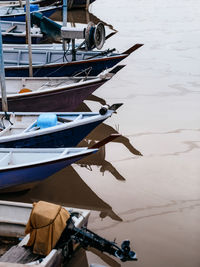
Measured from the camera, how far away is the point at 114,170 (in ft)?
33.4

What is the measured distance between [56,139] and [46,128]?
41 cm

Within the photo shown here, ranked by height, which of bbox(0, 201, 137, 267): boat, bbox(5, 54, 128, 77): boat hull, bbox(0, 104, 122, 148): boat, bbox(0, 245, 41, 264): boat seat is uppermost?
bbox(5, 54, 128, 77): boat hull

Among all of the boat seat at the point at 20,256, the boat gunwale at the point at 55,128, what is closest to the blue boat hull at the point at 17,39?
the boat gunwale at the point at 55,128

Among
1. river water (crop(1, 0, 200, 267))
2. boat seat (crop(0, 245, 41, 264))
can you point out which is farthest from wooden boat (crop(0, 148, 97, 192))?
boat seat (crop(0, 245, 41, 264))

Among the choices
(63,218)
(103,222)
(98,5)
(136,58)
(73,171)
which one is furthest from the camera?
(98,5)

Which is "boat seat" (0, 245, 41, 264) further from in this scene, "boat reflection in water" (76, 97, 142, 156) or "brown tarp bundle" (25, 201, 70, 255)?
"boat reflection in water" (76, 97, 142, 156)

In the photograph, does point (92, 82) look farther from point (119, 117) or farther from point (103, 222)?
point (103, 222)

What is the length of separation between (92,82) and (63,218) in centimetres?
665

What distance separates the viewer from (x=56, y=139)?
9430 mm

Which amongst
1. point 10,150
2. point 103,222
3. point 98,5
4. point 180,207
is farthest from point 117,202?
point 98,5

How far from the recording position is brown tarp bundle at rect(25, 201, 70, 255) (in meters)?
5.98

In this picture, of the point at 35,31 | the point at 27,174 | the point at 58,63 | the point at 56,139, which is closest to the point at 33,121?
the point at 56,139

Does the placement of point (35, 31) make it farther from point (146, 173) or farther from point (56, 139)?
point (146, 173)

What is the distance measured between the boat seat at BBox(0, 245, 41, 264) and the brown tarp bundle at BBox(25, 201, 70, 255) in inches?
3.5
